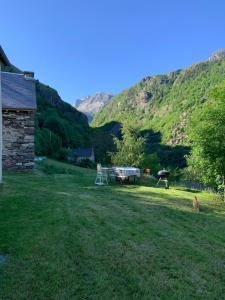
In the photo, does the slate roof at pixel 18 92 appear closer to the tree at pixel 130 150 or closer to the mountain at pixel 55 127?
the tree at pixel 130 150

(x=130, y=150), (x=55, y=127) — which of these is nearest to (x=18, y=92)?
(x=130, y=150)

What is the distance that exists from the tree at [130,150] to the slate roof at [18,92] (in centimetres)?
1697

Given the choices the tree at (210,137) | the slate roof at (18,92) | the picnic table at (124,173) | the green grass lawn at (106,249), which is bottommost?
the green grass lawn at (106,249)

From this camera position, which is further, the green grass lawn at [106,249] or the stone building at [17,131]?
the stone building at [17,131]

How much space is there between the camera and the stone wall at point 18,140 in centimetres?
2039

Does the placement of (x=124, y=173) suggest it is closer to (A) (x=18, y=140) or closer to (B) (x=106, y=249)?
(A) (x=18, y=140)

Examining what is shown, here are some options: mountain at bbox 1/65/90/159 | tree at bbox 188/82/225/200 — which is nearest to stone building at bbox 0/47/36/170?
tree at bbox 188/82/225/200

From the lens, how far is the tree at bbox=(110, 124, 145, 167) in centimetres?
3793

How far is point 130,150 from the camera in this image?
38344 millimetres

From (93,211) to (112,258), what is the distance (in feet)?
13.6

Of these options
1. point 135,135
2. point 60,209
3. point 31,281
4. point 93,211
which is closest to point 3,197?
point 60,209

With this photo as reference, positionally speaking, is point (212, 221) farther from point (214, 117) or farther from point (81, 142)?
point (81, 142)

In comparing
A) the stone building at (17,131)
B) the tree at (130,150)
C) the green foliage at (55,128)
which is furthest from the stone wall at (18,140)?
the green foliage at (55,128)

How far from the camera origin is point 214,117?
17031 mm
